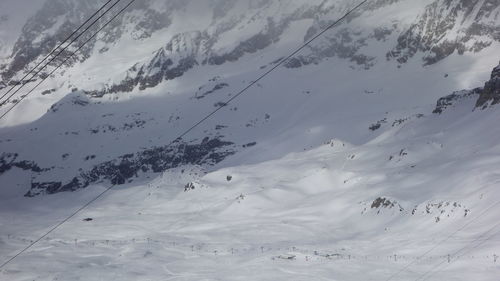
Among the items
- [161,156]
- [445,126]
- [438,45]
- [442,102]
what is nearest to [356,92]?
[438,45]

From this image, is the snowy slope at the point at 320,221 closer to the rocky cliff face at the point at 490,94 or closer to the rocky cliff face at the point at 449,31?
the rocky cliff face at the point at 490,94

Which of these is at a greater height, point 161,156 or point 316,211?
point 161,156

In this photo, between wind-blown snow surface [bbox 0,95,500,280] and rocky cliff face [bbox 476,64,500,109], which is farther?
rocky cliff face [bbox 476,64,500,109]

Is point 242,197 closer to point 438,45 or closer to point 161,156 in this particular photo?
point 161,156

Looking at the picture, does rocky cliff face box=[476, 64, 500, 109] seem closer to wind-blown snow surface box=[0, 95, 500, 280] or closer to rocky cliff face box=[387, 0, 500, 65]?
wind-blown snow surface box=[0, 95, 500, 280]

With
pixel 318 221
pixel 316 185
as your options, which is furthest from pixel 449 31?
pixel 318 221

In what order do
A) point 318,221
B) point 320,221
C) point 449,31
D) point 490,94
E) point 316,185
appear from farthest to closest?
point 449,31 → point 316,185 → point 490,94 → point 318,221 → point 320,221

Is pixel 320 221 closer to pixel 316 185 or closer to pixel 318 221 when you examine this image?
pixel 318 221

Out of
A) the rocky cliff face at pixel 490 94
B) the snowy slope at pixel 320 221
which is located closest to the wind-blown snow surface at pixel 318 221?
the snowy slope at pixel 320 221

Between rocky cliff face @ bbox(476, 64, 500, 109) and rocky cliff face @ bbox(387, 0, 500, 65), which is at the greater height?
rocky cliff face @ bbox(387, 0, 500, 65)

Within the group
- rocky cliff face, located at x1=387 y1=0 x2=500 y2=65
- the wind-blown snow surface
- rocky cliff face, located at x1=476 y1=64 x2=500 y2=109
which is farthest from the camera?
rocky cliff face, located at x1=387 y1=0 x2=500 y2=65

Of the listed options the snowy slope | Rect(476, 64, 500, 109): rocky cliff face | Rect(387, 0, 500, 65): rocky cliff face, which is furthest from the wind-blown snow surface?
Rect(387, 0, 500, 65): rocky cliff face
